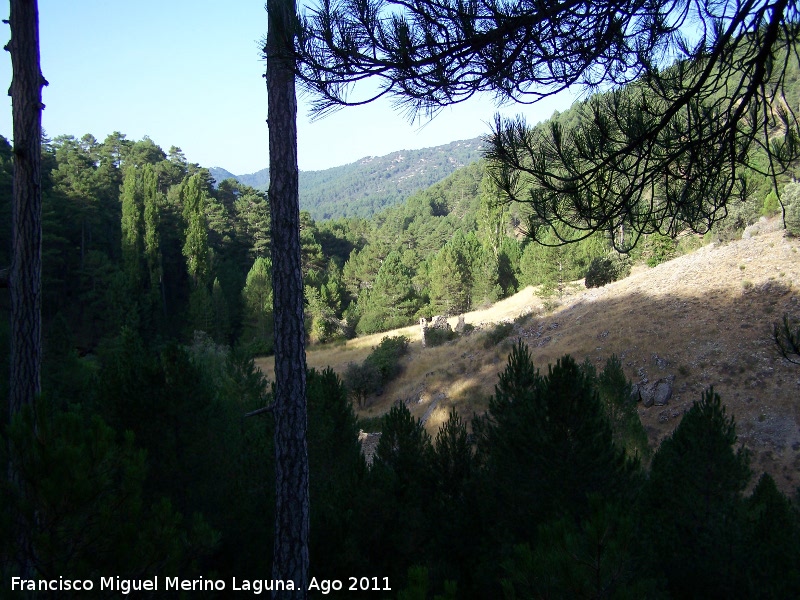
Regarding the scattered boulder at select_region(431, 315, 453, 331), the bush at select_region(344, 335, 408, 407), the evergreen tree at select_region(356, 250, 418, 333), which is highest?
the evergreen tree at select_region(356, 250, 418, 333)

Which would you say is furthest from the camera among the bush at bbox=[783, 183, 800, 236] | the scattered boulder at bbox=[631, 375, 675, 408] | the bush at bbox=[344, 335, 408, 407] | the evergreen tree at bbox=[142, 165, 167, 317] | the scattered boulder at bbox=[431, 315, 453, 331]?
the evergreen tree at bbox=[142, 165, 167, 317]

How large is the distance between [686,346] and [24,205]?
53.1 feet

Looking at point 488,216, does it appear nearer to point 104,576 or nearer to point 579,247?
point 579,247

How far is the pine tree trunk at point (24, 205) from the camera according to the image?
413 centimetres

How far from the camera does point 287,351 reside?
4043 mm

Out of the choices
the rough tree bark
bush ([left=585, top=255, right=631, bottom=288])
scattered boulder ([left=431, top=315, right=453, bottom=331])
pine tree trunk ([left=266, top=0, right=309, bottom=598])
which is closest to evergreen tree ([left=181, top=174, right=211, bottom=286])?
scattered boulder ([left=431, top=315, right=453, bottom=331])

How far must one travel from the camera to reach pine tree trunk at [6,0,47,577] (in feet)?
13.6

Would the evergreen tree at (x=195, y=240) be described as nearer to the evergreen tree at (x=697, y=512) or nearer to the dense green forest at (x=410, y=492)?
the dense green forest at (x=410, y=492)

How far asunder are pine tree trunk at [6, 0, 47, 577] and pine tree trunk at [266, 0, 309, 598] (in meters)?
1.83

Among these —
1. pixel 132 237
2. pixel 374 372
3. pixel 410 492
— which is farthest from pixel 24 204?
pixel 132 237

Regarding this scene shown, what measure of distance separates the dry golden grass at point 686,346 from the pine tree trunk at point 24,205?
12.5 meters

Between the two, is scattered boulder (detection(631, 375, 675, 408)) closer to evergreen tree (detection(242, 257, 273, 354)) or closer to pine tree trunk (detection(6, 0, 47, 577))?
pine tree trunk (detection(6, 0, 47, 577))

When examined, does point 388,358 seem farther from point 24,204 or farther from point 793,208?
point 24,204

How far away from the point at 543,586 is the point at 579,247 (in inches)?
1204
